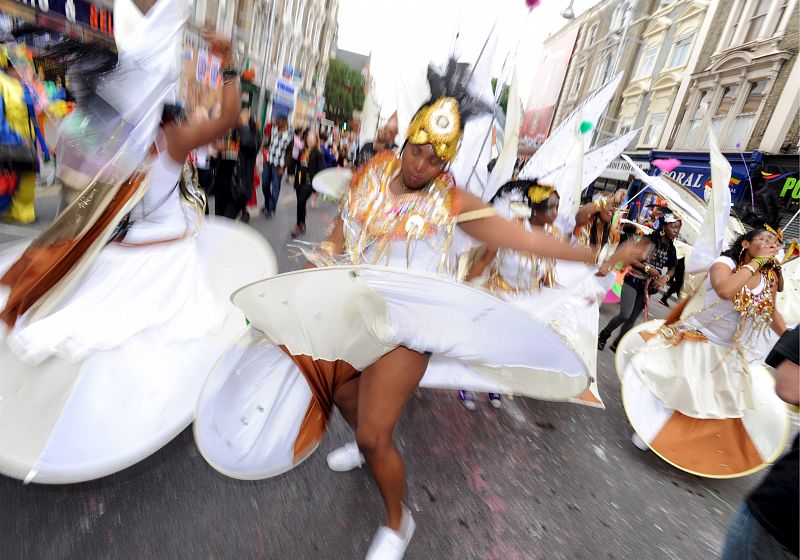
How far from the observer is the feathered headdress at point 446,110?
1.86 m

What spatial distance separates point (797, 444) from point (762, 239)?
7.93 ft

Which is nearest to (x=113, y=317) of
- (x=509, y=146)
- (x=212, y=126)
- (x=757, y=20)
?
(x=212, y=126)

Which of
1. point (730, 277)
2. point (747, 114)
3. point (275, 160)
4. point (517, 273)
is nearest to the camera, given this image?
point (730, 277)

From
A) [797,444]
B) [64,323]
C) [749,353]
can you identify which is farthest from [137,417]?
[749,353]

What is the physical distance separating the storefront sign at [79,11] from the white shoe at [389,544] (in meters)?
13.6

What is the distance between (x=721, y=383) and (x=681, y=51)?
2306 centimetres

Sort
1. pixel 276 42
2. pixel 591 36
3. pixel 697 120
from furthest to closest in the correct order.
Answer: pixel 591 36
pixel 276 42
pixel 697 120

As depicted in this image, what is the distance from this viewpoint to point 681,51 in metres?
20.3

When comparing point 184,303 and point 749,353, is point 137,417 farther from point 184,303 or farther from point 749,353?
point 749,353

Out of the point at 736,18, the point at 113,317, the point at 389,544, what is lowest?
the point at 389,544

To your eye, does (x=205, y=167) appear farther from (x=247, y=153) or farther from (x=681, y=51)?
(x=681, y=51)

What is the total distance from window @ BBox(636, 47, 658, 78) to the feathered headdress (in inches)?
999

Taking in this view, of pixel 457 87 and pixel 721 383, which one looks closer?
pixel 457 87

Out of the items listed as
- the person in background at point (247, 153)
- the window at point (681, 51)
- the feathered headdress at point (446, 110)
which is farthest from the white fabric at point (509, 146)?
the window at point (681, 51)
